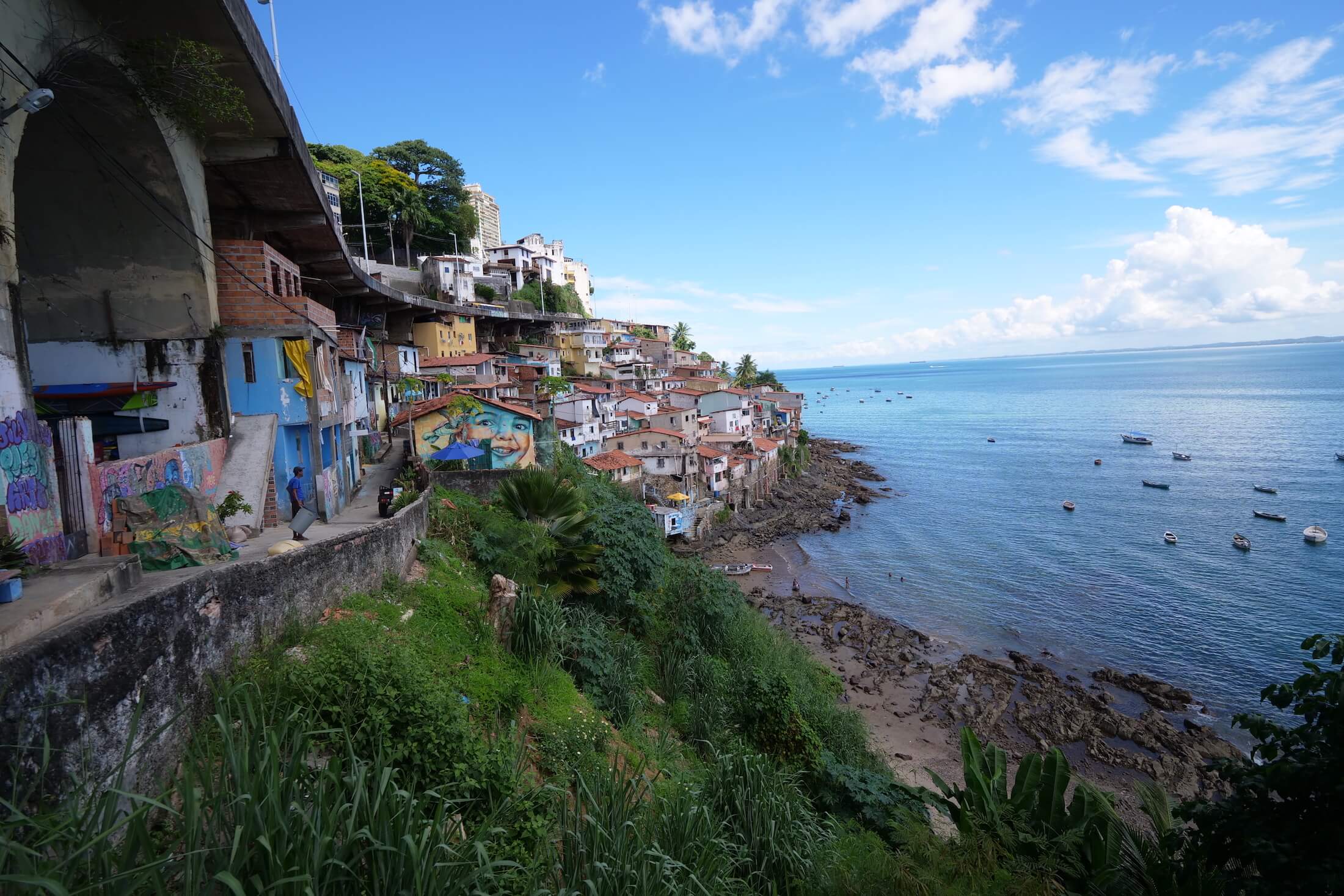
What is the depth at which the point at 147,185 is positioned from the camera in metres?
11.7

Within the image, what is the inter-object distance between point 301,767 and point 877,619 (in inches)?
1173

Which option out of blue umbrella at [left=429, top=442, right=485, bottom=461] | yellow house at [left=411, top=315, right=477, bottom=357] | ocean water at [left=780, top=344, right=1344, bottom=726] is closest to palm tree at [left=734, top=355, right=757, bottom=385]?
ocean water at [left=780, top=344, right=1344, bottom=726]

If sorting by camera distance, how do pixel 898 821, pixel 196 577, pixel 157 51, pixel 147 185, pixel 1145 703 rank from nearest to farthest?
pixel 196 577 < pixel 157 51 < pixel 898 821 < pixel 147 185 < pixel 1145 703

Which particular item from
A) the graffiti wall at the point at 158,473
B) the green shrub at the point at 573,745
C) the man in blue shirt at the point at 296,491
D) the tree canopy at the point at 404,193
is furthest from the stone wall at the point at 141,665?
the tree canopy at the point at 404,193

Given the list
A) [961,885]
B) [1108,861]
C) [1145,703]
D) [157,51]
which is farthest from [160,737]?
[1145,703]

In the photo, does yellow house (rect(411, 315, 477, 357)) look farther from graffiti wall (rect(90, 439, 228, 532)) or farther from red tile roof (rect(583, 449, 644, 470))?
graffiti wall (rect(90, 439, 228, 532))

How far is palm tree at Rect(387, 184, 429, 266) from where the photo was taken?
194 ft

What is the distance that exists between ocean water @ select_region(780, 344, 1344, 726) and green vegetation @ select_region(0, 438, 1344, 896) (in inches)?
719

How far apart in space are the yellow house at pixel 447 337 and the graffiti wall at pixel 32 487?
134 ft

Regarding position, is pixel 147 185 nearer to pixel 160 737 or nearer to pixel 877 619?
pixel 160 737

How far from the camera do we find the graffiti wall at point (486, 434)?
2753 centimetres

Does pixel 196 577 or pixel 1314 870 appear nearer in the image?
pixel 1314 870

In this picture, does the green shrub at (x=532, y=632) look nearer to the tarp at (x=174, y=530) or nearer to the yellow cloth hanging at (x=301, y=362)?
the tarp at (x=174, y=530)

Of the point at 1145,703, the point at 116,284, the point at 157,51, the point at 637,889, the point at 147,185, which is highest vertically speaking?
the point at 157,51
